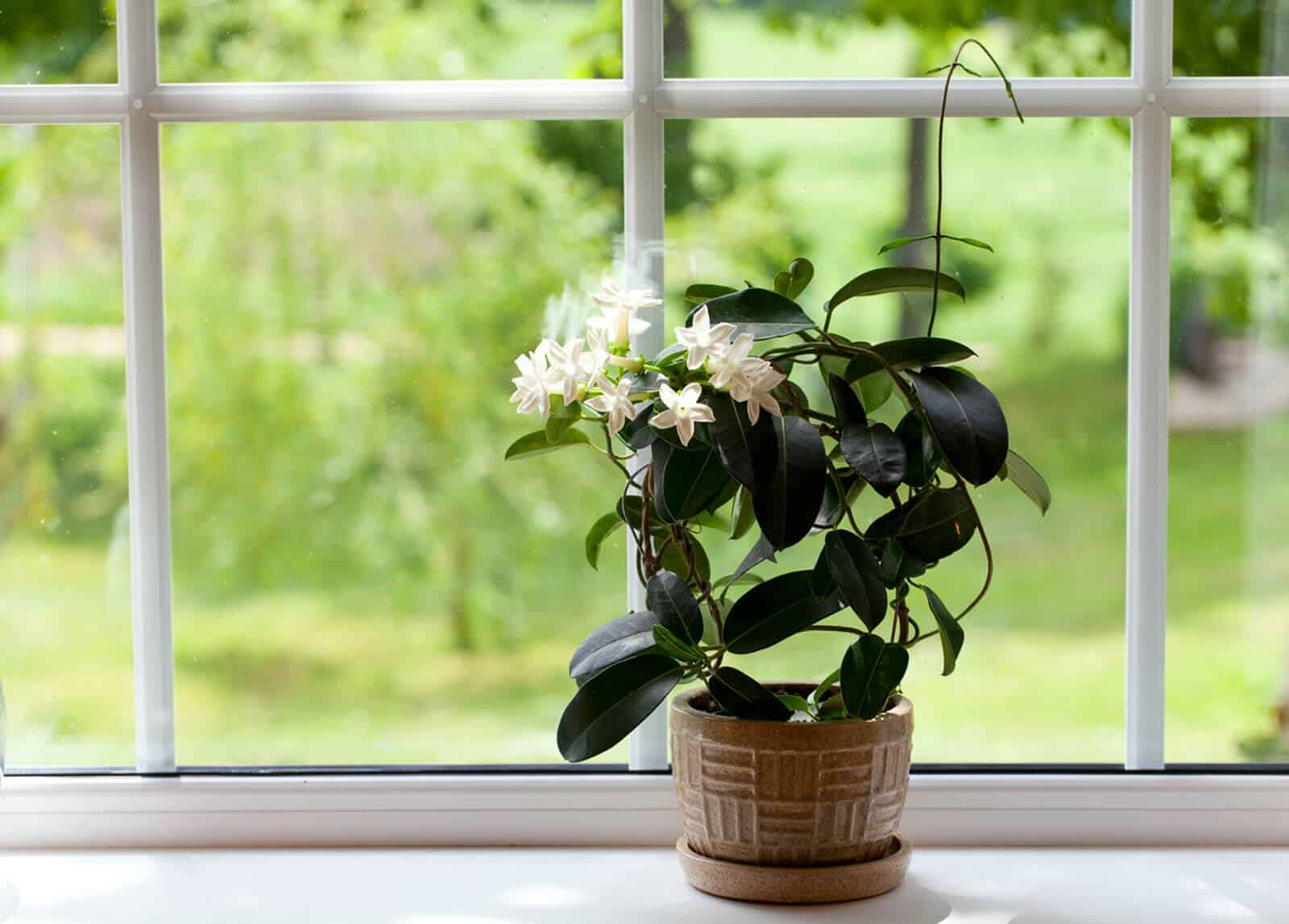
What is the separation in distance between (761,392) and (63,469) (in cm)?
101

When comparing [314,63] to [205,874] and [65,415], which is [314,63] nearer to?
[65,415]

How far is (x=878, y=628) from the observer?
5.29 feet

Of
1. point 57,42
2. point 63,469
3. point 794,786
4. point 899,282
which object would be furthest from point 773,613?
point 57,42

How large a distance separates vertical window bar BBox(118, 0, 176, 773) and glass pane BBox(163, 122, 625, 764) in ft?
0.10

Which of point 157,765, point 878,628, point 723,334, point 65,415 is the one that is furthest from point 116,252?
point 878,628

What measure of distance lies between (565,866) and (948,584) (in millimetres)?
621

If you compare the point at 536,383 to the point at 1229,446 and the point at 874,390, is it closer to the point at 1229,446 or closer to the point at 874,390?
the point at 874,390

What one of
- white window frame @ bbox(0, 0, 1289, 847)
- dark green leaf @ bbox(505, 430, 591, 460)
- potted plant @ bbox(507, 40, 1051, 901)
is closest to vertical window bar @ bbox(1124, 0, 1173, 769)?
white window frame @ bbox(0, 0, 1289, 847)

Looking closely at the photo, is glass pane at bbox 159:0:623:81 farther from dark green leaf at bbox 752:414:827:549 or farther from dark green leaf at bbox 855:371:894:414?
dark green leaf at bbox 752:414:827:549

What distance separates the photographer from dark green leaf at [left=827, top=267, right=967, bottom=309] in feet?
4.39

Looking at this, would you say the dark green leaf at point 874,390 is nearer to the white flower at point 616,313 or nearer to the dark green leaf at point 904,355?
the dark green leaf at point 904,355

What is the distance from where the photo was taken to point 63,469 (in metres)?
1.65

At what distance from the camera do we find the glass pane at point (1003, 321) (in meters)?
1.62

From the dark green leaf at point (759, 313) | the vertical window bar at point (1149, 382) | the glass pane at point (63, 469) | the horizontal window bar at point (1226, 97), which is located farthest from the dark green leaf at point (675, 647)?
the horizontal window bar at point (1226, 97)
